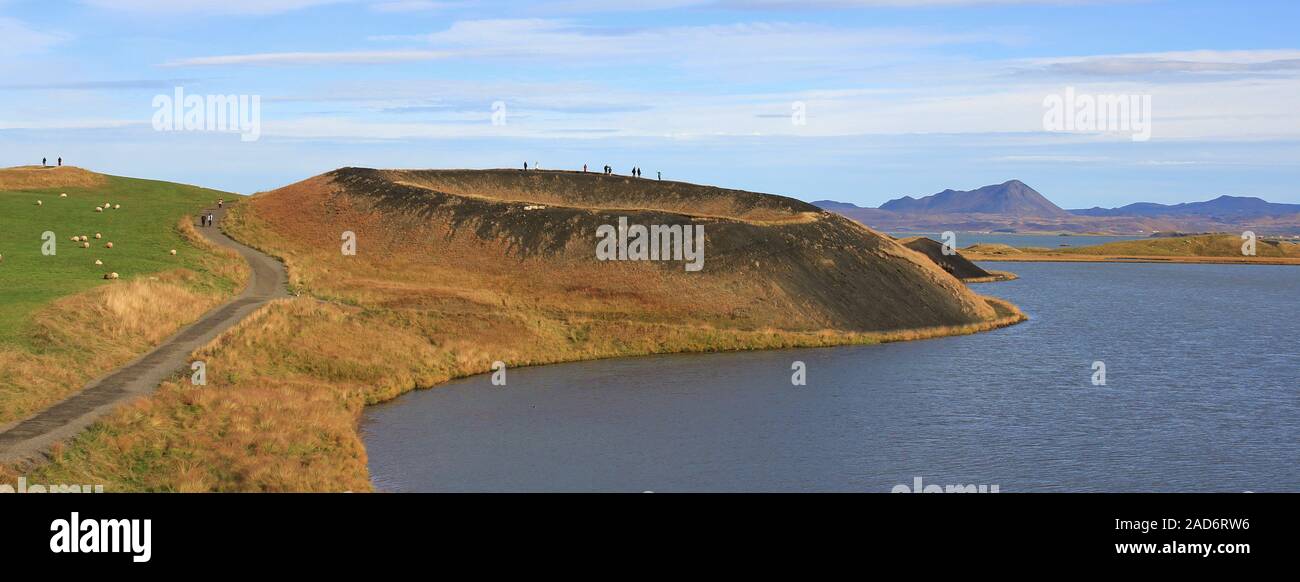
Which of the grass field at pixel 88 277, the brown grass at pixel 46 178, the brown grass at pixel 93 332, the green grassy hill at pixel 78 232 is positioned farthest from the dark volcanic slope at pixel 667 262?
the brown grass at pixel 46 178

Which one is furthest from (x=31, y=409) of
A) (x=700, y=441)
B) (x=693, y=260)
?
(x=693, y=260)

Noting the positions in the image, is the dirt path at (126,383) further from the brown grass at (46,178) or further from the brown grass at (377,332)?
the brown grass at (46,178)

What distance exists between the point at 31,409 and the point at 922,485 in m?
28.9

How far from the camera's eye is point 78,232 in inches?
3310

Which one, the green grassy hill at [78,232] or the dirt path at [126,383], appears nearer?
the dirt path at [126,383]

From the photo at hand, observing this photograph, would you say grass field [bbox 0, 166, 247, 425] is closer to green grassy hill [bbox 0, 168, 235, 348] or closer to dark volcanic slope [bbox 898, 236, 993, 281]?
green grassy hill [bbox 0, 168, 235, 348]

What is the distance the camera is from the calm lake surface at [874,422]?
3641cm

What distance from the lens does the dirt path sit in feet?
112

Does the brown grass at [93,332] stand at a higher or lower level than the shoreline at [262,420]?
higher

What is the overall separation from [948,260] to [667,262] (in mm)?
83072

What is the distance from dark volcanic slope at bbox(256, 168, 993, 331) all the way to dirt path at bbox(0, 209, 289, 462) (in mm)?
16467

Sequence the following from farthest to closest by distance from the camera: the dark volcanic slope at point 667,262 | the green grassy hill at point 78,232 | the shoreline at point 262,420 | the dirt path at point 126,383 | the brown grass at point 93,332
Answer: the dark volcanic slope at point 667,262 < the green grassy hill at point 78,232 < the brown grass at point 93,332 < the dirt path at point 126,383 < the shoreline at point 262,420

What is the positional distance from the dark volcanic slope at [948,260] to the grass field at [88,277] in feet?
287

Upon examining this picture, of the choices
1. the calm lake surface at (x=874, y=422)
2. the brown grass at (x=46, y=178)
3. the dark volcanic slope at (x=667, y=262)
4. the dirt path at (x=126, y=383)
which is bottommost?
the calm lake surface at (x=874, y=422)
